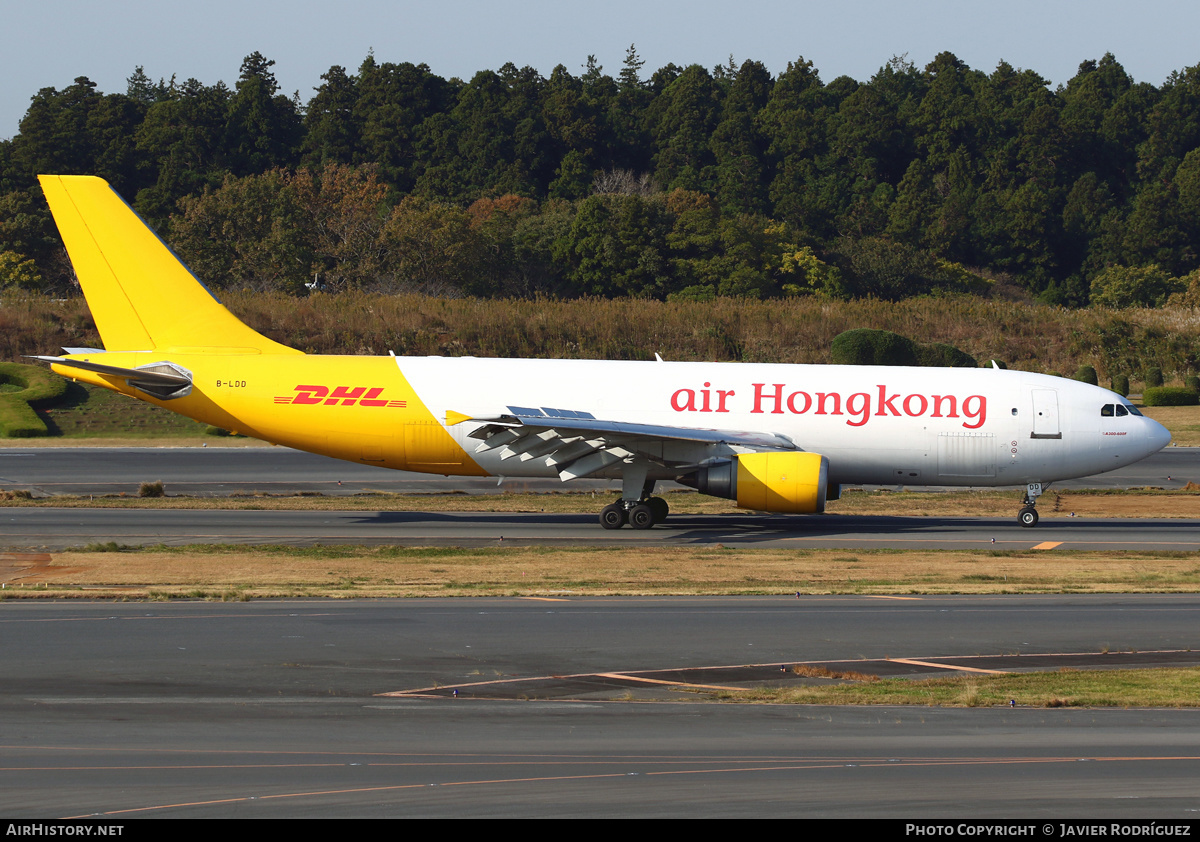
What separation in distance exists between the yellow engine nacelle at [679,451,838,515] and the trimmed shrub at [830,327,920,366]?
32.8 meters

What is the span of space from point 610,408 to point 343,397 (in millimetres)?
6870

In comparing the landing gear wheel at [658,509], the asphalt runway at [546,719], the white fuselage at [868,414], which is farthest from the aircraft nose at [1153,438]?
the landing gear wheel at [658,509]

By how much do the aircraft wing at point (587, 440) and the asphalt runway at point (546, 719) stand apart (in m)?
8.70

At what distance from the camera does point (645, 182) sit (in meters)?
116

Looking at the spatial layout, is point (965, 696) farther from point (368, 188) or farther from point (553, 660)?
point (368, 188)

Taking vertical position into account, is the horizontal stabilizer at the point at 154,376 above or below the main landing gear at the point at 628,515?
above

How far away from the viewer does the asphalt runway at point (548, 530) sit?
89.1ft

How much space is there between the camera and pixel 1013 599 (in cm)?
2066

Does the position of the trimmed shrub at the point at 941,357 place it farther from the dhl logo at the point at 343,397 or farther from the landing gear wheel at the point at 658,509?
the dhl logo at the point at 343,397

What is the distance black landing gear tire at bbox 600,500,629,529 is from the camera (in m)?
29.6

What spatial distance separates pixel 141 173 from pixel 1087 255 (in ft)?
298

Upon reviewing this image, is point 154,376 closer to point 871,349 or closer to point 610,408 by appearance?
point 610,408

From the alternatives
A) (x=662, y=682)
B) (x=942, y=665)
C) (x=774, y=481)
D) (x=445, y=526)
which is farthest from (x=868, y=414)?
(x=662, y=682)

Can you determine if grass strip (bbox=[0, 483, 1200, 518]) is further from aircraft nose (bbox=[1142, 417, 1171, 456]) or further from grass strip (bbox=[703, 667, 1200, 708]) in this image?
grass strip (bbox=[703, 667, 1200, 708])
